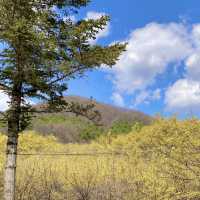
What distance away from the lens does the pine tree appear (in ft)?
35.8

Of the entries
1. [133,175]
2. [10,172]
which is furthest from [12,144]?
[133,175]

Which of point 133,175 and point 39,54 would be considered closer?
point 39,54

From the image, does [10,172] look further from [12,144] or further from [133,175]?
[133,175]

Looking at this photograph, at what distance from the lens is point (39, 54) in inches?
437

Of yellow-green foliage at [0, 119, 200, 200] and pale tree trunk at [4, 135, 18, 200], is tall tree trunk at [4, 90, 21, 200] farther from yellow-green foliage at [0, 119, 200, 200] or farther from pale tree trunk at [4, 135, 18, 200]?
yellow-green foliage at [0, 119, 200, 200]

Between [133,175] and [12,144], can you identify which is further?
[133,175]

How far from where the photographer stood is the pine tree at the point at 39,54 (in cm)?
1090

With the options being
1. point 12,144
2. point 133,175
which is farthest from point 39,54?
point 133,175

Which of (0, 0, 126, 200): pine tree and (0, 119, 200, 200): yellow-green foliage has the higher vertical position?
(0, 0, 126, 200): pine tree

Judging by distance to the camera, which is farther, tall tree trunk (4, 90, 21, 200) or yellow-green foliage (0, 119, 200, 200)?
yellow-green foliage (0, 119, 200, 200)

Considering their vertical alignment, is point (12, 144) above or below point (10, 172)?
above

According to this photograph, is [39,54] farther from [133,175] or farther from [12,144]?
[133,175]

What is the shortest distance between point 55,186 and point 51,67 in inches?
233

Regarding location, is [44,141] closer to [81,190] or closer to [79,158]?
[79,158]
